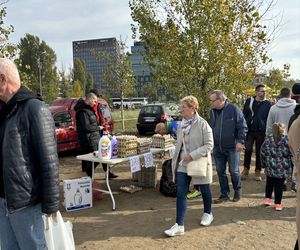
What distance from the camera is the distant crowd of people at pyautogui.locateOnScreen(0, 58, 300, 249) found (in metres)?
2.42

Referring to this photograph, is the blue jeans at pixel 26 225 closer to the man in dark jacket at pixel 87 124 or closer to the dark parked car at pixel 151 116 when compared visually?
the man in dark jacket at pixel 87 124

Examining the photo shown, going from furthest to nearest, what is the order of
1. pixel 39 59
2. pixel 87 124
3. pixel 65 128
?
pixel 39 59 < pixel 65 128 < pixel 87 124

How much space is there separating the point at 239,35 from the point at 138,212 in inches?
225

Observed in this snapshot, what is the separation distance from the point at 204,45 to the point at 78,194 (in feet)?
16.8

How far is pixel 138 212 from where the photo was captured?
5523 millimetres

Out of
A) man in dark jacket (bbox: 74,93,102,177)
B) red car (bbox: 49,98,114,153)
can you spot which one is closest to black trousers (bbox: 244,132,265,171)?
man in dark jacket (bbox: 74,93,102,177)

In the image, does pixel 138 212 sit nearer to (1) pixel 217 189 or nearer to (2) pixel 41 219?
(1) pixel 217 189

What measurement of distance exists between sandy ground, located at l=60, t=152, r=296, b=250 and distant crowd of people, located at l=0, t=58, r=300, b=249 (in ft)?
A: 0.67

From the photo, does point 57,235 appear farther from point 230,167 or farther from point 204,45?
point 204,45

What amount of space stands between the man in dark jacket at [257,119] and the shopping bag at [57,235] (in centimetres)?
539

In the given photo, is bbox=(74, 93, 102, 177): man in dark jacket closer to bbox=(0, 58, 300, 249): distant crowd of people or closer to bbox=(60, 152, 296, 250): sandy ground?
bbox=(0, 58, 300, 249): distant crowd of people

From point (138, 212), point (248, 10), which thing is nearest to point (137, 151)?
point (138, 212)

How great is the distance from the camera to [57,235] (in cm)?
277

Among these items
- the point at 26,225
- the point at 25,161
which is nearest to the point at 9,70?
the point at 25,161
